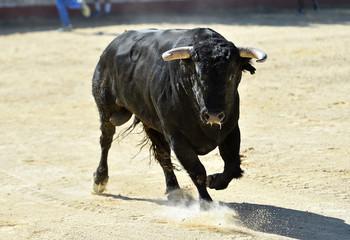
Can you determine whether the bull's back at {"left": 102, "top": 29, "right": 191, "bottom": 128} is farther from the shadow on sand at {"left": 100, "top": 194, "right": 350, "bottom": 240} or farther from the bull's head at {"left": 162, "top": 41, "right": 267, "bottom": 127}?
the shadow on sand at {"left": 100, "top": 194, "right": 350, "bottom": 240}

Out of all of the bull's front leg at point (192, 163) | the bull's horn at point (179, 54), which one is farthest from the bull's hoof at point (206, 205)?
the bull's horn at point (179, 54)

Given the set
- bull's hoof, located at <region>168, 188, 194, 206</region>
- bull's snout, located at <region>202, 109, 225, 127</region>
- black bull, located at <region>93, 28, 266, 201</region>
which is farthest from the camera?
bull's hoof, located at <region>168, 188, 194, 206</region>

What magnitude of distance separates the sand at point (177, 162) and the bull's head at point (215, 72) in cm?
96

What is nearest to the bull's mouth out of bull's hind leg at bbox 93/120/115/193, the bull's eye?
the bull's eye

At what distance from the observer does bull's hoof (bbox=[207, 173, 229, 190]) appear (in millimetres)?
5684

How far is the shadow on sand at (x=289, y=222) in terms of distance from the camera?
5152 millimetres

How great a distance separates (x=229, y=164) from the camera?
5727 mm

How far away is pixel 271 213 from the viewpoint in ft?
18.8

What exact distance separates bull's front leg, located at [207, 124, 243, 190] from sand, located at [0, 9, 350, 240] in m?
0.24

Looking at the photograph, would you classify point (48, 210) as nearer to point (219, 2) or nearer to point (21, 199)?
point (21, 199)

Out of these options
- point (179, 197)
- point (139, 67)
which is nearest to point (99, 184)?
point (179, 197)

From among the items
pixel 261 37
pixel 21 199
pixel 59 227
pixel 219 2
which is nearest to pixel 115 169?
pixel 21 199

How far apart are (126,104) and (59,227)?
1707 mm

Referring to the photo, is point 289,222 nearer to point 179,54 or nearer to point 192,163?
point 192,163
